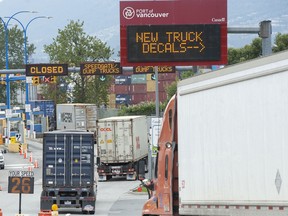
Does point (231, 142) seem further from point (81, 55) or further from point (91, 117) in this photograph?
point (81, 55)

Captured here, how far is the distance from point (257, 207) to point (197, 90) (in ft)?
9.44

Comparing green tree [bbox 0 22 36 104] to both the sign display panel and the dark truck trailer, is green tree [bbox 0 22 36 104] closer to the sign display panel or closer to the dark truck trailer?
the dark truck trailer

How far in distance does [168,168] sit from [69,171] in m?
19.0

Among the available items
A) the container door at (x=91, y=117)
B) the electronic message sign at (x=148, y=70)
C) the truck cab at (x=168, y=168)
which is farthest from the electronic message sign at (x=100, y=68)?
the truck cab at (x=168, y=168)

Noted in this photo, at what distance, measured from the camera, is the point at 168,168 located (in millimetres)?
18734

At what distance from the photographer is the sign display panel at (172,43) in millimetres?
29875

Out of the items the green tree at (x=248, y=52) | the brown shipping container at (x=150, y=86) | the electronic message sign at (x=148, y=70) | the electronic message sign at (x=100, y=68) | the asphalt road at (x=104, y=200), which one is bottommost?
the asphalt road at (x=104, y=200)

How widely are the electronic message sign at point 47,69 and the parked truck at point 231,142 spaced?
43330 millimetres

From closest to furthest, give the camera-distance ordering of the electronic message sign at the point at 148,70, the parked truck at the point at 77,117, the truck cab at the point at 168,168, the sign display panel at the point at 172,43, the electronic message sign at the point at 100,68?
1. the truck cab at the point at 168,168
2. the sign display panel at the point at 172,43
3. the electronic message sign at the point at 148,70
4. the electronic message sign at the point at 100,68
5. the parked truck at the point at 77,117

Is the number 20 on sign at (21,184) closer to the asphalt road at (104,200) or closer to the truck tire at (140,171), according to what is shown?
the asphalt road at (104,200)

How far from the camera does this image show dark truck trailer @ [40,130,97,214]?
1467 inches

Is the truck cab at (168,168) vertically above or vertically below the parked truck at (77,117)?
below

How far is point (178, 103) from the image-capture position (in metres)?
17.5

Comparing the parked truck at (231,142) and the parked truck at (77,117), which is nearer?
the parked truck at (231,142)
